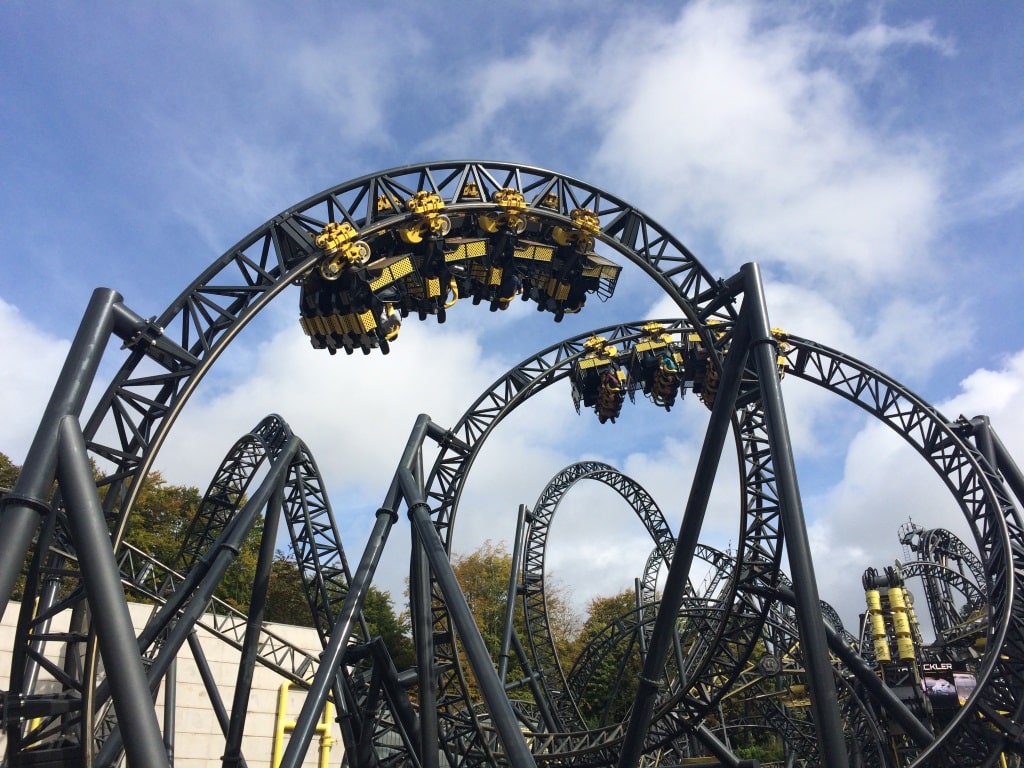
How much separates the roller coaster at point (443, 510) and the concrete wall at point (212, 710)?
54.2 inches

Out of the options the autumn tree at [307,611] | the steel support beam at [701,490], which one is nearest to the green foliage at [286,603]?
the autumn tree at [307,611]

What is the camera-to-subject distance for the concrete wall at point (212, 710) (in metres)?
15.5

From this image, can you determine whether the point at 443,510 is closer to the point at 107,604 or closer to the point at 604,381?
the point at 604,381

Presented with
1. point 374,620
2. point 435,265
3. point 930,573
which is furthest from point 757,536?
point 374,620

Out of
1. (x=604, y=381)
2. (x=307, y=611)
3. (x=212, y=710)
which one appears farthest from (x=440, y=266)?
(x=307, y=611)

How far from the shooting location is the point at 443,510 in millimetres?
10945

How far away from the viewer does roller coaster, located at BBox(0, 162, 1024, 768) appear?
4922 mm

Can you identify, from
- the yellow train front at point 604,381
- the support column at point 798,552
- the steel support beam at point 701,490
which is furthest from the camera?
the yellow train front at point 604,381

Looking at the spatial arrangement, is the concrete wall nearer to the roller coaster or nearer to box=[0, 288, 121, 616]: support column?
the roller coaster

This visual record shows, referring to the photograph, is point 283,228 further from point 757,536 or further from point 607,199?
point 757,536

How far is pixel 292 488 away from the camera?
12.2 meters

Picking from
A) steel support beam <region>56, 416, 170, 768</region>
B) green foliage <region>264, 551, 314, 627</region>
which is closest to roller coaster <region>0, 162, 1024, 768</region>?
steel support beam <region>56, 416, 170, 768</region>

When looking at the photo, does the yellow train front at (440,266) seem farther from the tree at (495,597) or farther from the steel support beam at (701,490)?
the tree at (495,597)

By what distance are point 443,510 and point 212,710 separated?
→ 913cm
